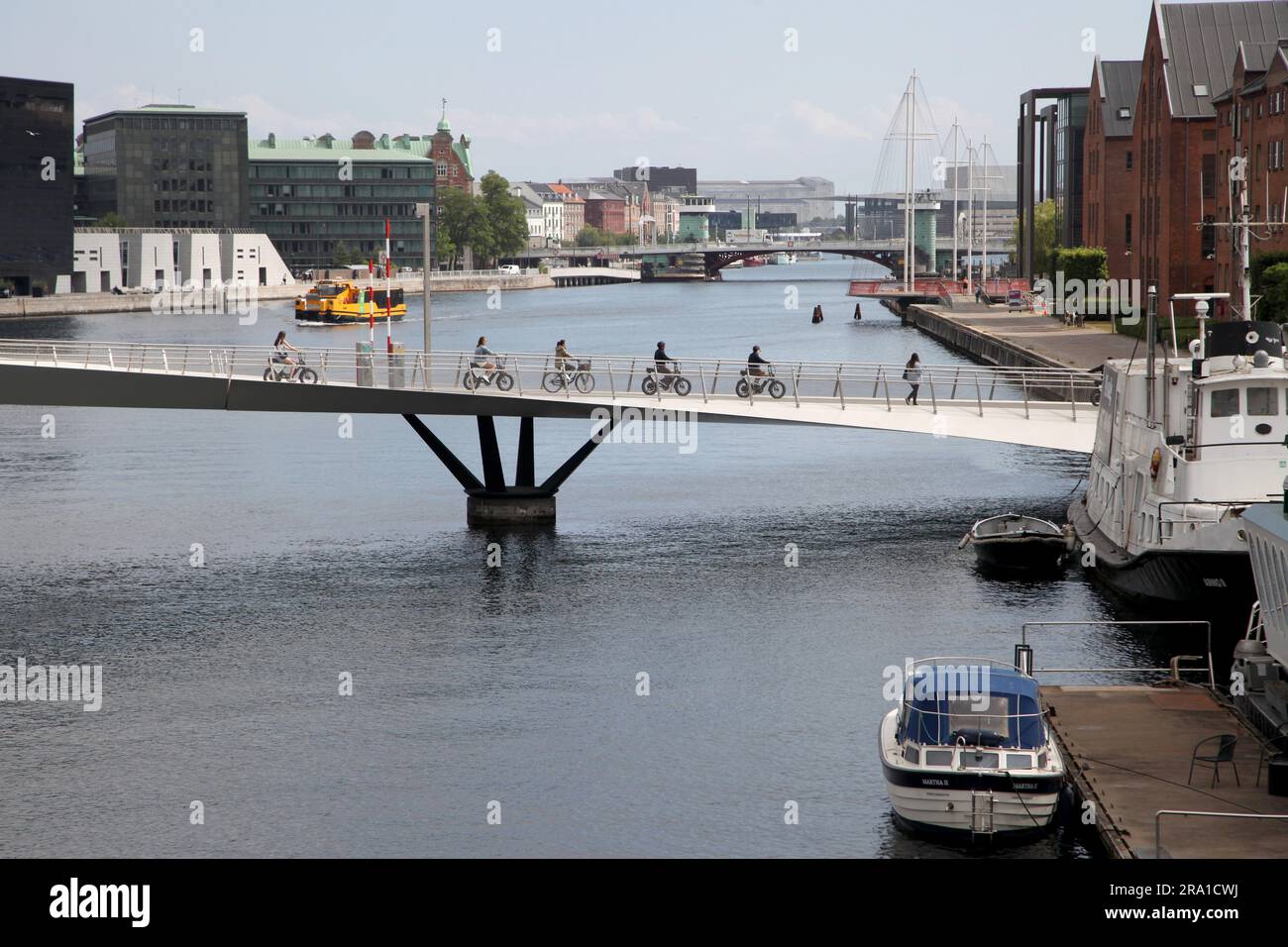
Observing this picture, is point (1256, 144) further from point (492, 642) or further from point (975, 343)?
point (492, 642)

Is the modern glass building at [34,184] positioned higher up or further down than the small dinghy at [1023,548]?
higher up

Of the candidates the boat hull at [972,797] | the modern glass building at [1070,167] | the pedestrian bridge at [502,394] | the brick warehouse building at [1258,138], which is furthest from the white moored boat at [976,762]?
the modern glass building at [1070,167]

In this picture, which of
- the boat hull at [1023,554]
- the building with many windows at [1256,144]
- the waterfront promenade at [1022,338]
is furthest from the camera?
the waterfront promenade at [1022,338]

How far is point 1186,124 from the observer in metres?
94.8

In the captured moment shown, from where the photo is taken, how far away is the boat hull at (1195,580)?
3284 centimetres

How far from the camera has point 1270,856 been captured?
18422 millimetres

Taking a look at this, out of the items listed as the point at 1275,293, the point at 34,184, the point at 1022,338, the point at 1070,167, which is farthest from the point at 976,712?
the point at 34,184

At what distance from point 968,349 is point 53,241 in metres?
106

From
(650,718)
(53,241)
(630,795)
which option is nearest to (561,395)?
(650,718)

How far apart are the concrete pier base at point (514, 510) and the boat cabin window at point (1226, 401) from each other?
17.9 metres

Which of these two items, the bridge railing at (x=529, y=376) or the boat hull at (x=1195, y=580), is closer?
the boat hull at (x=1195, y=580)

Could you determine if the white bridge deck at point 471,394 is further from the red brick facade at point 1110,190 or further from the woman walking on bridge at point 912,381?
the red brick facade at point 1110,190

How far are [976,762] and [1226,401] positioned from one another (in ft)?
49.3

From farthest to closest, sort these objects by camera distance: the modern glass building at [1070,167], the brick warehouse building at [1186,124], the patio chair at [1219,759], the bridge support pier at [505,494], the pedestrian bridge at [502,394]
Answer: the modern glass building at [1070,167]
the brick warehouse building at [1186,124]
the bridge support pier at [505,494]
the pedestrian bridge at [502,394]
the patio chair at [1219,759]
